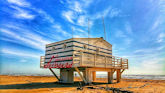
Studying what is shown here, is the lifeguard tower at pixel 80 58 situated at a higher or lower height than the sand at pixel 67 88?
higher

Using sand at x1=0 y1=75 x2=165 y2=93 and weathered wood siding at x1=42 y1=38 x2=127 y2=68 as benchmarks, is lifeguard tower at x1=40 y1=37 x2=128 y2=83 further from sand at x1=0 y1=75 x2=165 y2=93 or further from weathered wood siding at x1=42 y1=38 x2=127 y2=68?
sand at x1=0 y1=75 x2=165 y2=93

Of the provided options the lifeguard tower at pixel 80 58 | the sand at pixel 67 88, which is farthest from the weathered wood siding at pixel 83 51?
the sand at pixel 67 88

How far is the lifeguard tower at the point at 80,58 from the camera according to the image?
12.8m

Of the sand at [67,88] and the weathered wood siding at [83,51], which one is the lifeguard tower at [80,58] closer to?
the weathered wood siding at [83,51]

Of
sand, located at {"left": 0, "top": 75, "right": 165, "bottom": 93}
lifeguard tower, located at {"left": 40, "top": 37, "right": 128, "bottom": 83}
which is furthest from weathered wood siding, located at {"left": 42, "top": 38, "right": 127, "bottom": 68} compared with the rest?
sand, located at {"left": 0, "top": 75, "right": 165, "bottom": 93}

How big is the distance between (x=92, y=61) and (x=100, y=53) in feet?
10.7

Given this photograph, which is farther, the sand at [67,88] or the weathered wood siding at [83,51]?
the weathered wood siding at [83,51]

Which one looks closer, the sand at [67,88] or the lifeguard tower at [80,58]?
the sand at [67,88]

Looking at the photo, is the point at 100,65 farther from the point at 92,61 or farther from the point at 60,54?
the point at 60,54

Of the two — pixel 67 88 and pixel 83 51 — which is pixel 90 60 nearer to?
pixel 83 51

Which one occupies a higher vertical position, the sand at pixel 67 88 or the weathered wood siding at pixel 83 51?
the weathered wood siding at pixel 83 51

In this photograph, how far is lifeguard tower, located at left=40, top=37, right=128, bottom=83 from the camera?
41.9ft

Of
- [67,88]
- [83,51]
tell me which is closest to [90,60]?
[83,51]

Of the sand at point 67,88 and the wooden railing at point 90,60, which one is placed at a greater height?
the wooden railing at point 90,60
